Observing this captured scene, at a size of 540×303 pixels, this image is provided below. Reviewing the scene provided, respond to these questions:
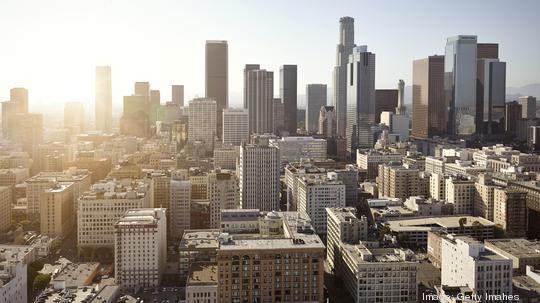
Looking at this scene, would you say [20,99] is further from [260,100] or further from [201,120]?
[260,100]

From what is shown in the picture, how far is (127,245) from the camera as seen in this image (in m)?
24.2

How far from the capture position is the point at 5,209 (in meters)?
33.2

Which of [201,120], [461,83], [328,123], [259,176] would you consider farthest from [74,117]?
[259,176]

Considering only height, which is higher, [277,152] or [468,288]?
[277,152]

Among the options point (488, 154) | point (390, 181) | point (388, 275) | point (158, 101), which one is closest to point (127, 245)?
point (388, 275)

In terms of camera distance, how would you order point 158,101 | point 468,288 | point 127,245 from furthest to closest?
point 158,101
point 127,245
point 468,288

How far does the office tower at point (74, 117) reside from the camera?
259 feet

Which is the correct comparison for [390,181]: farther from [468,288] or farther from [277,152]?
[468,288]

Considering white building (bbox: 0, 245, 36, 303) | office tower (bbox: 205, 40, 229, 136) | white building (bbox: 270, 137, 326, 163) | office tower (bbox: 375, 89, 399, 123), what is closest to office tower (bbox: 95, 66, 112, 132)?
office tower (bbox: 205, 40, 229, 136)

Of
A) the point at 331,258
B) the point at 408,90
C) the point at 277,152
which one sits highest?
the point at 408,90

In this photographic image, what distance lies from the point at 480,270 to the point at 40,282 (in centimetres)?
1602

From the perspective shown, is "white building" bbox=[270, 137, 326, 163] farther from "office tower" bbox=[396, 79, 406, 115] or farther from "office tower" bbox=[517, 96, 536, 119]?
"office tower" bbox=[396, 79, 406, 115]

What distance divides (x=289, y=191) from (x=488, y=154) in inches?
763

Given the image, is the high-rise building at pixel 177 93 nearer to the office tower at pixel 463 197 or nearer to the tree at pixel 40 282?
the office tower at pixel 463 197
